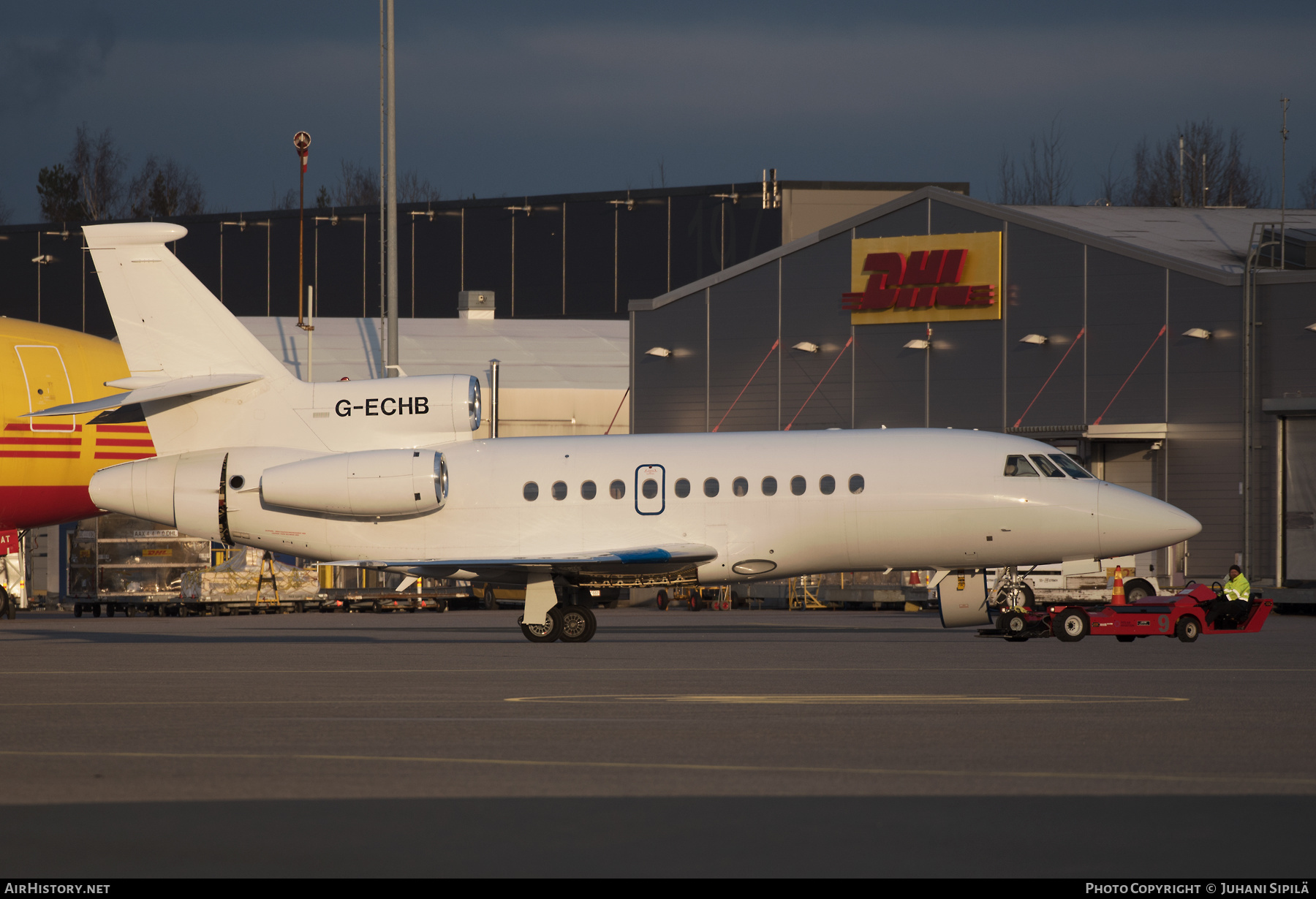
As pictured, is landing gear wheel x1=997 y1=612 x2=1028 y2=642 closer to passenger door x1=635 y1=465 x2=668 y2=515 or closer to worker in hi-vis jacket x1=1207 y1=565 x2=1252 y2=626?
worker in hi-vis jacket x1=1207 y1=565 x2=1252 y2=626

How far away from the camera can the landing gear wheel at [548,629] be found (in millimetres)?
24094

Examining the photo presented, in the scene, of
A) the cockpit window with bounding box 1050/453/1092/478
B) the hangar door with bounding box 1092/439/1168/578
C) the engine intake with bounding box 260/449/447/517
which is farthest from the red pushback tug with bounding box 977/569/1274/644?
the hangar door with bounding box 1092/439/1168/578

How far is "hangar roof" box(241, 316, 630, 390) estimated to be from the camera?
177ft

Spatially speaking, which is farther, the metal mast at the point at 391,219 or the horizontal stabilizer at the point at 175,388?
the metal mast at the point at 391,219

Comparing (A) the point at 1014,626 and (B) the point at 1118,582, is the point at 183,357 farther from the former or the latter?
(B) the point at 1118,582

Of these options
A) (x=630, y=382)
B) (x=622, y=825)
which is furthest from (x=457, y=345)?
(x=622, y=825)

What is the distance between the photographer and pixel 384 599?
4584 cm

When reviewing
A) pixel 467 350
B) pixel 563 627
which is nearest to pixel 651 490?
pixel 563 627

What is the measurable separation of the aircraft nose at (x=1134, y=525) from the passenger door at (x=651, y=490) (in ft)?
23.2

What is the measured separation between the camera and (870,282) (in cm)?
4678

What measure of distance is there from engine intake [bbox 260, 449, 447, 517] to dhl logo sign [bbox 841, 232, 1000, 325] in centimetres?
2496

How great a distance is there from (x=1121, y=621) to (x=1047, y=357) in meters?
19.3

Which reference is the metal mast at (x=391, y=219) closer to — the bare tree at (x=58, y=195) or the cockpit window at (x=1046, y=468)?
the cockpit window at (x=1046, y=468)

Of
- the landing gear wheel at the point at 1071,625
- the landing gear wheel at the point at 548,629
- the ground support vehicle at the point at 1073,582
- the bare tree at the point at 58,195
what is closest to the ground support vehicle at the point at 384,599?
the ground support vehicle at the point at 1073,582
